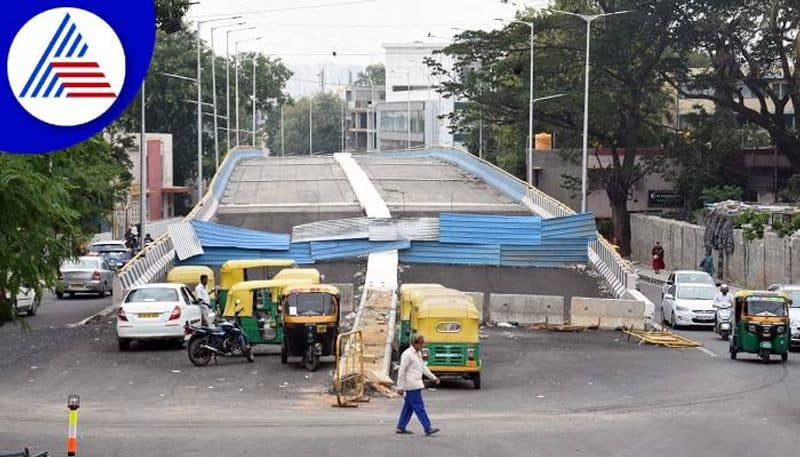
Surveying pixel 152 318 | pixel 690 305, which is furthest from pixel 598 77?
pixel 152 318

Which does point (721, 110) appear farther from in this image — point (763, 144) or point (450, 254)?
point (450, 254)

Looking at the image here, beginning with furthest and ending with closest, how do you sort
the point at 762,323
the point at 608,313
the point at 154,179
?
the point at 154,179, the point at 608,313, the point at 762,323

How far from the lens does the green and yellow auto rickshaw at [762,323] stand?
3030cm

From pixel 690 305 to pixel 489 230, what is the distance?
10343 mm

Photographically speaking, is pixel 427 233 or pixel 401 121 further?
pixel 401 121

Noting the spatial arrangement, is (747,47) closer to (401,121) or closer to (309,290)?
(309,290)

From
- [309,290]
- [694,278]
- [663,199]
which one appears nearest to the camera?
[309,290]

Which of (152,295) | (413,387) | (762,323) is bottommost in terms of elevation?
(762,323)

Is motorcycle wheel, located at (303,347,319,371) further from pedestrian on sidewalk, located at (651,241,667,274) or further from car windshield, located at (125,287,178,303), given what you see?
pedestrian on sidewalk, located at (651,241,667,274)

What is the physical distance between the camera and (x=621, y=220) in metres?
80.2

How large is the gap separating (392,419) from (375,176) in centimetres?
5423

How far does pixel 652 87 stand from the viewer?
3157 inches

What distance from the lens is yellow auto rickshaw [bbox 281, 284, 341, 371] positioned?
2761 centimetres

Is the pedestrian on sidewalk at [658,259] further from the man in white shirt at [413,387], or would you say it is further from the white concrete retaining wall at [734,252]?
the man in white shirt at [413,387]
